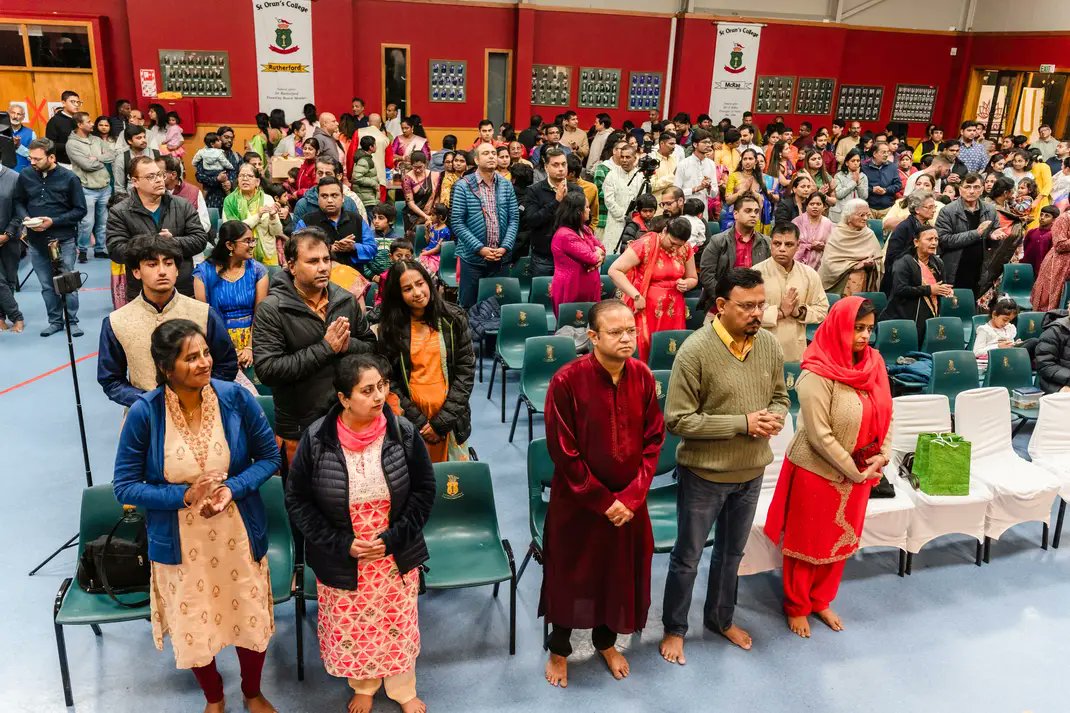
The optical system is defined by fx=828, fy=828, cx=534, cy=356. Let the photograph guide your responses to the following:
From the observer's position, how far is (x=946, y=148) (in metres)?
11.7

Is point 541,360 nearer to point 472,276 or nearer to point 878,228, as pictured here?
point 472,276

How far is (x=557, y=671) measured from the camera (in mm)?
3537

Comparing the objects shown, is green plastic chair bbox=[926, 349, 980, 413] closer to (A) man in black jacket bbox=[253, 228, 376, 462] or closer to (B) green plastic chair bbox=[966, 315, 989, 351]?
(B) green plastic chair bbox=[966, 315, 989, 351]

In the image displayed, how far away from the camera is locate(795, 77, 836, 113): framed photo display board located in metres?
15.8

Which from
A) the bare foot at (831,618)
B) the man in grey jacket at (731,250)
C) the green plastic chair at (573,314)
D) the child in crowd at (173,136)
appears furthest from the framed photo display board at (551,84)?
the bare foot at (831,618)

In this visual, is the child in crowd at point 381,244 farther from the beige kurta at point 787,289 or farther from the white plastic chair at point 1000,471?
the white plastic chair at point 1000,471

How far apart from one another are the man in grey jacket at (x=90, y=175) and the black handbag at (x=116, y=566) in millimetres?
7169

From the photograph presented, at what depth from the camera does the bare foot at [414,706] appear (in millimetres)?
3295

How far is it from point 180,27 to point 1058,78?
1482cm

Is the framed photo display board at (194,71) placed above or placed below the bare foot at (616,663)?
above

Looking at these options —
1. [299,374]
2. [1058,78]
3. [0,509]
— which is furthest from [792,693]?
[1058,78]

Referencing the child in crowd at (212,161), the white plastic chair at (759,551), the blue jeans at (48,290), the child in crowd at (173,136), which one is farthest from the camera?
the child in crowd at (173,136)

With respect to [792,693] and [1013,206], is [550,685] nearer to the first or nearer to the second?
[792,693]

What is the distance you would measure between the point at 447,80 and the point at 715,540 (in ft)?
39.8
